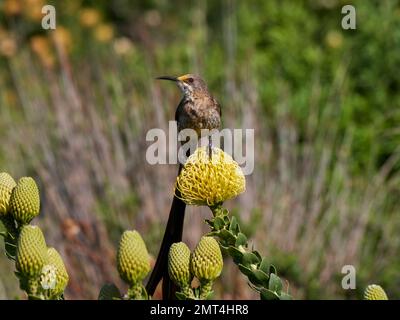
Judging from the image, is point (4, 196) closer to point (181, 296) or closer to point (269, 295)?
point (181, 296)

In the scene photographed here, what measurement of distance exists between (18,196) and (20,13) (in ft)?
21.9

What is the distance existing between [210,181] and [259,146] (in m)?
3.16

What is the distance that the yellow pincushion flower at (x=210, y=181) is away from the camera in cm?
263

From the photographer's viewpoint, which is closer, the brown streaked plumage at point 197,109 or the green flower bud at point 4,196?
the green flower bud at point 4,196

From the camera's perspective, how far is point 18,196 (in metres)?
2.44

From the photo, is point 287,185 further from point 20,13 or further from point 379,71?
point 20,13

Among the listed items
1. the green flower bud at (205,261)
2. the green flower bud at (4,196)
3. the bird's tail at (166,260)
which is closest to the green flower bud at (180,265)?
the green flower bud at (205,261)

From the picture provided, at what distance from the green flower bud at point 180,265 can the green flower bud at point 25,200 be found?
439 millimetres

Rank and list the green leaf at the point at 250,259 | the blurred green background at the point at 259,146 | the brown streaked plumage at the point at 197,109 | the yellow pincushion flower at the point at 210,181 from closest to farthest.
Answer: the green leaf at the point at 250,259
the yellow pincushion flower at the point at 210,181
the brown streaked plumage at the point at 197,109
the blurred green background at the point at 259,146

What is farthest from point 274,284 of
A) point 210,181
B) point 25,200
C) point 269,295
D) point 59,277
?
point 25,200

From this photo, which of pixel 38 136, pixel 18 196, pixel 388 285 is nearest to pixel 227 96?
pixel 38 136

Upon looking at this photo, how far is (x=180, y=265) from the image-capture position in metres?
2.39

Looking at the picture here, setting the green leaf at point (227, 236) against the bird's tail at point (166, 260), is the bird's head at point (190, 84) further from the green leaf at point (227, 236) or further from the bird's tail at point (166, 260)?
the green leaf at point (227, 236)

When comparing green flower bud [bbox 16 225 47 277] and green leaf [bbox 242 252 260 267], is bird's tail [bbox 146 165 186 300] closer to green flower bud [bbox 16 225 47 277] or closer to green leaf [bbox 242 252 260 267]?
green leaf [bbox 242 252 260 267]
